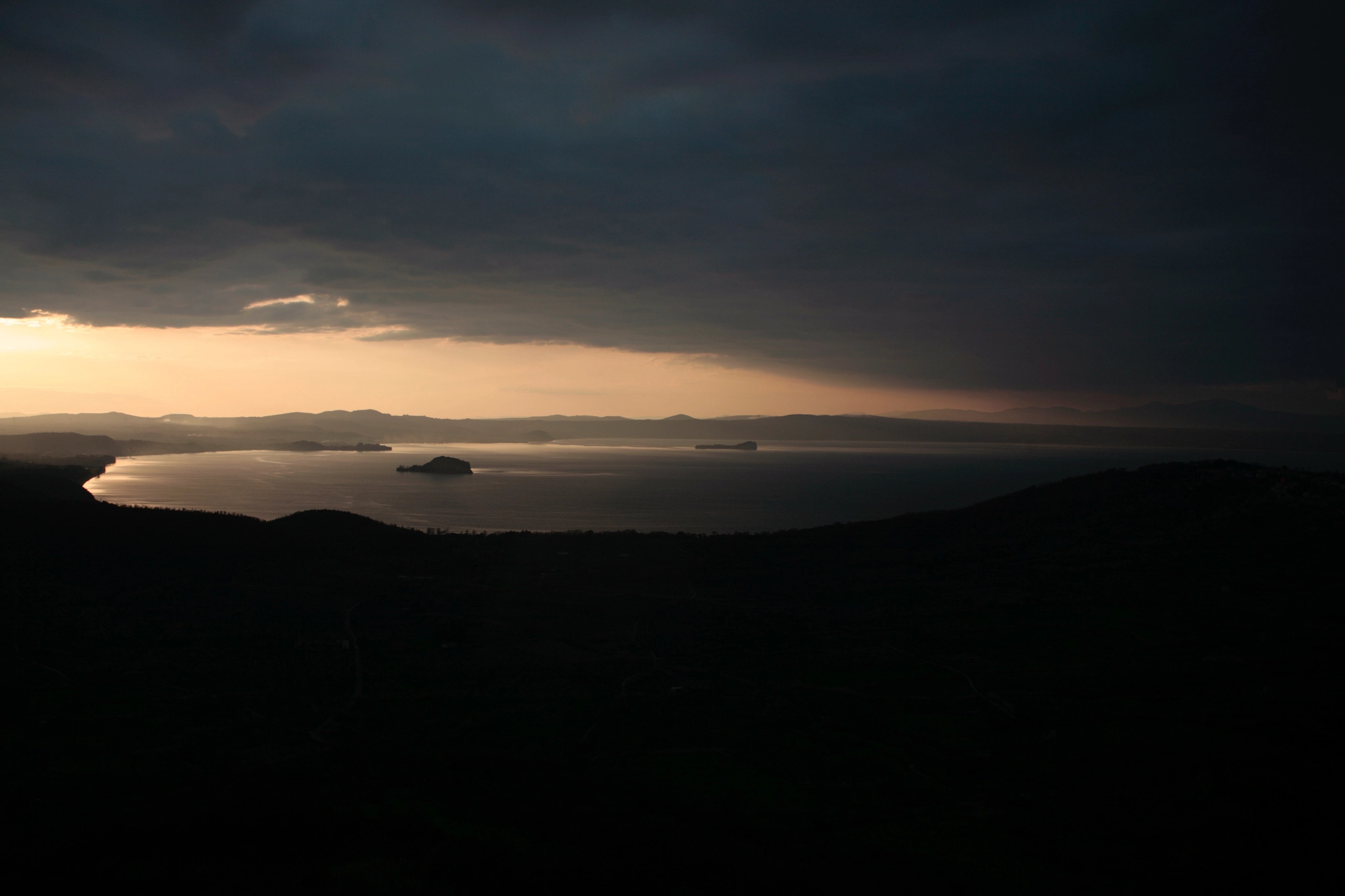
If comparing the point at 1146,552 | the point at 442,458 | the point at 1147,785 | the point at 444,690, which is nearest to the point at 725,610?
the point at 444,690

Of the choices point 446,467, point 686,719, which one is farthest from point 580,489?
point 686,719

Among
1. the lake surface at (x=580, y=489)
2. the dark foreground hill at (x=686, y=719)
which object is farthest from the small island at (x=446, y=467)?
the dark foreground hill at (x=686, y=719)

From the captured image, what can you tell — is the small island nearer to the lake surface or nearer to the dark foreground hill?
the lake surface

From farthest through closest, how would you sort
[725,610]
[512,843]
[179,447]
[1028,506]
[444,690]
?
[179,447]
[1028,506]
[725,610]
[444,690]
[512,843]

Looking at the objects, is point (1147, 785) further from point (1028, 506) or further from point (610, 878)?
point (1028, 506)

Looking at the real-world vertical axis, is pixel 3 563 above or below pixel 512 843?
above

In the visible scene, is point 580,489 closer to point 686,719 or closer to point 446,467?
point 446,467

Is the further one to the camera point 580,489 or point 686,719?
point 580,489
